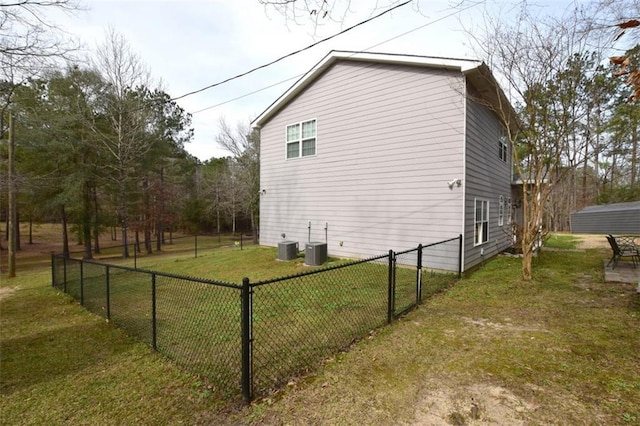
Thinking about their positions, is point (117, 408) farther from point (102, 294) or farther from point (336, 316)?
point (102, 294)

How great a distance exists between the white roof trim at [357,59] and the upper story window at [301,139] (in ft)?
3.47

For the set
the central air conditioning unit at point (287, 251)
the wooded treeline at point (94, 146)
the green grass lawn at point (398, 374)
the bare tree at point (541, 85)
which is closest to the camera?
the green grass lawn at point (398, 374)

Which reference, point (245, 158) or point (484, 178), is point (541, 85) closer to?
point (484, 178)

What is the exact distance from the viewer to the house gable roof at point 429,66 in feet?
23.9

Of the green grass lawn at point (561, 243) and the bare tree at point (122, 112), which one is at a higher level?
the bare tree at point (122, 112)

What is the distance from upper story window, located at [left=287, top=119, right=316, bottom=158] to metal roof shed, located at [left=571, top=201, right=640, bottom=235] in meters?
7.77

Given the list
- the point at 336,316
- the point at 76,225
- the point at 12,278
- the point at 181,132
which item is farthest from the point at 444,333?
the point at 181,132

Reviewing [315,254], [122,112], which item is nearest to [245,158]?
[122,112]

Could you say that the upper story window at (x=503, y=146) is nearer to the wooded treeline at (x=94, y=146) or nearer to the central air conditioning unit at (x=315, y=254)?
the central air conditioning unit at (x=315, y=254)

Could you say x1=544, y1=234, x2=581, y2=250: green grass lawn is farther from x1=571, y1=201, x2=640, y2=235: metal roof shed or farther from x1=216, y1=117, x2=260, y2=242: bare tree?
x1=216, y1=117, x2=260, y2=242: bare tree

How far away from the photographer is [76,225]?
18.8 metres

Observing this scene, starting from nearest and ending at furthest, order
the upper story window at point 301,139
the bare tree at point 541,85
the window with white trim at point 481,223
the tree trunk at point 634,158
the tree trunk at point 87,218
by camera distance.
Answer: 1. the bare tree at point 541,85
2. the window with white trim at point 481,223
3. the upper story window at point 301,139
4. the tree trunk at point 87,218
5. the tree trunk at point 634,158

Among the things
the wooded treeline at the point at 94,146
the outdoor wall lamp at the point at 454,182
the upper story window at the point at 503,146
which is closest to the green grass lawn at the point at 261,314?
the outdoor wall lamp at the point at 454,182

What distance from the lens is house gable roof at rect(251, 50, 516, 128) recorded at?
7277 mm
